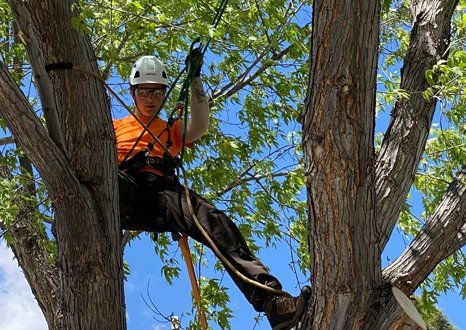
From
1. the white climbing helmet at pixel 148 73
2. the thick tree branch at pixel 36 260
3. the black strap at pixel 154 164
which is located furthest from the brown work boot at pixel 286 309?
the thick tree branch at pixel 36 260

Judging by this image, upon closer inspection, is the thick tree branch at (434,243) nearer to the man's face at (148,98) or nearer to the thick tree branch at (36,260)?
the man's face at (148,98)

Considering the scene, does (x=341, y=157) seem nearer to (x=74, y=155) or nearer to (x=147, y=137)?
(x=74, y=155)

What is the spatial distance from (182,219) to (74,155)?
631 mm

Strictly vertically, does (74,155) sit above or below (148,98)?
below

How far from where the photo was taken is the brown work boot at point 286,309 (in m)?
3.78

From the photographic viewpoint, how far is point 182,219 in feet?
14.4

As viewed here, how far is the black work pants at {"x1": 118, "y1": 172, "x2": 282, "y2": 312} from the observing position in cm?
407

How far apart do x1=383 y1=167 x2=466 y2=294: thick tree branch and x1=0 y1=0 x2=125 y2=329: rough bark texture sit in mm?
1311

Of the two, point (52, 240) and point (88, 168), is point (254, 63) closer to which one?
point (52, 240)

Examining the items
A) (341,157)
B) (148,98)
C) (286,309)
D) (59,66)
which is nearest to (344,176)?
(341,157)

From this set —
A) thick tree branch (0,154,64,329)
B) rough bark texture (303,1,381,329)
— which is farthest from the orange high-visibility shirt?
rough bark texture (303,1,381,329)

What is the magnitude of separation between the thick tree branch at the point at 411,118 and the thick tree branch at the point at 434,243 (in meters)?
0.14

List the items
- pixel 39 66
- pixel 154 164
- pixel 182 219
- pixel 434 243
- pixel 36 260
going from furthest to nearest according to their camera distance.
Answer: pixel 36 260
pixel 154 164
pixel 182 219
pixel 39 66
pixel 434 243

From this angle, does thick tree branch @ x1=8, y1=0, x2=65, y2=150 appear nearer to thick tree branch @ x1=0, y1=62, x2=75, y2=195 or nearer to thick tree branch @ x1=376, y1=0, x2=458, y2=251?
thick tree branch @ x1=0, y1=62, x2=75, y2=195
